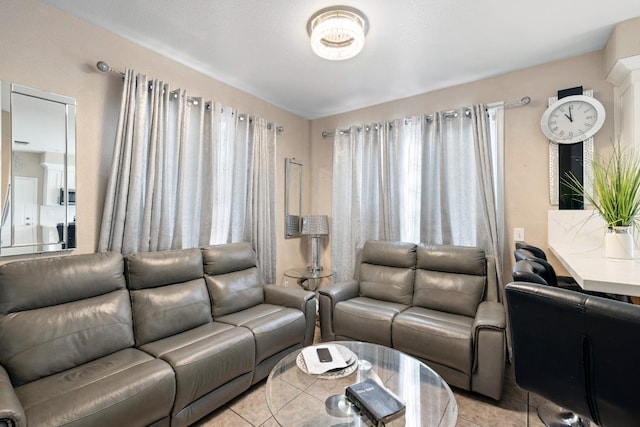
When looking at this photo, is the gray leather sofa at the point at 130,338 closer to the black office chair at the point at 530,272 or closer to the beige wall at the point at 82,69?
the beige wall at the point at 82,69

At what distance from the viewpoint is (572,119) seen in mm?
2363

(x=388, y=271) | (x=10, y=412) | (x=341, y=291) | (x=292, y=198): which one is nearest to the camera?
(x=10, y=412)

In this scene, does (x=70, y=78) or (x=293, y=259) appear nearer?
(x=70, y=78)

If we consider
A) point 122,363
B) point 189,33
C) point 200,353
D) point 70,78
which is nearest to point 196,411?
point 200,353

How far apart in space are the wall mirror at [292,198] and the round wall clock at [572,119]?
2.58 metres

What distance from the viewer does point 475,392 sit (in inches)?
81.5

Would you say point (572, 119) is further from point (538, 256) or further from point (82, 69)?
point (82, 69)

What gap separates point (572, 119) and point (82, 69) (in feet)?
12.2

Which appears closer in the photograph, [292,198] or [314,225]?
[314,225]

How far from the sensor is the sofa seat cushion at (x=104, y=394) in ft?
4.03

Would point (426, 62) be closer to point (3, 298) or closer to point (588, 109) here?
point (588, 109)

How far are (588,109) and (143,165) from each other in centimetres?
352

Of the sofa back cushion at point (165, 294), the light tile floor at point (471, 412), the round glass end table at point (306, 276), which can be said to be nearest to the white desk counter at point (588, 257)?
the light tile floor at point (471, 412)

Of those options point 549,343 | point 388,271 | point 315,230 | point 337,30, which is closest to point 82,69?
point 337,30
